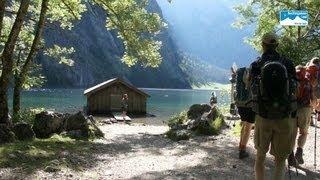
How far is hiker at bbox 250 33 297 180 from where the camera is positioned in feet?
23.7

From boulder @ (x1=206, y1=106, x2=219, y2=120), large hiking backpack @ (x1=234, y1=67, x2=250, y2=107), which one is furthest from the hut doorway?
large hiking backpack @ (x1=234, y1=67, x2=250, y2=107)

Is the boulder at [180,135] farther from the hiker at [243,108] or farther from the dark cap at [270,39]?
the dark cap at [270,39]

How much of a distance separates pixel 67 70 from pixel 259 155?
624 feet

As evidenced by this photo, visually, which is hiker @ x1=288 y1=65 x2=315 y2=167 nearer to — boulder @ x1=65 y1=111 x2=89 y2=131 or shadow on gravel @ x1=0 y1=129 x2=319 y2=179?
shadow on gravel @ x1=0 y1=129 x2=319 y2=179

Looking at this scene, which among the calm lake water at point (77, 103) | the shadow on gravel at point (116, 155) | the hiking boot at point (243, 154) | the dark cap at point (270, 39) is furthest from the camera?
the calm lake water at point (77, 103)

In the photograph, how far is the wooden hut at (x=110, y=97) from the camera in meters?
48.1

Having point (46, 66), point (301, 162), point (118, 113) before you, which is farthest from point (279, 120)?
point (46, 66)

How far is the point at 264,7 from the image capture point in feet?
126

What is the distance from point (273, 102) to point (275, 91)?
0.17 metres

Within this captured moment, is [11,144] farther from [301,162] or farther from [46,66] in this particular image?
[46,66]

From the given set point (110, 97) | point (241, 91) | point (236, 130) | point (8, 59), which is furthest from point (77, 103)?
point (241, 91)

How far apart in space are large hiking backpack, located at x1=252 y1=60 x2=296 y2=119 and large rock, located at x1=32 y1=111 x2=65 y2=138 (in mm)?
10713

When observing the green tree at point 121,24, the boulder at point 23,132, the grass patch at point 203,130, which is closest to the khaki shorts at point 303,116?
the grass patch at point 203,130

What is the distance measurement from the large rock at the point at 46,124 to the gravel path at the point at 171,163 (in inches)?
74.1
